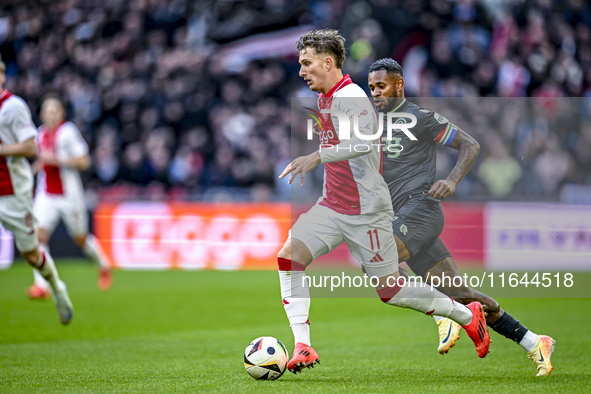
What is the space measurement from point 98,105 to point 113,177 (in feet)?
6.04

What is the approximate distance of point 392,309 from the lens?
8398 mm

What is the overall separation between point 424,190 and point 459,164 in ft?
0.94

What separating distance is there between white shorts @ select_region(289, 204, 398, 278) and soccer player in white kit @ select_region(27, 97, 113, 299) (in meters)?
5.44

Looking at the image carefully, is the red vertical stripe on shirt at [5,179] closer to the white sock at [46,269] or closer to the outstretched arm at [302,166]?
the white sock at [46,269]

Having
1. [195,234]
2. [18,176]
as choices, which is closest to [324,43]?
[18,176]

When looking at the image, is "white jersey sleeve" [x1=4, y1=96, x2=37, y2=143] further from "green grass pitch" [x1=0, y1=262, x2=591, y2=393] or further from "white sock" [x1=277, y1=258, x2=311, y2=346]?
"white sock" [x1=277, y1=258, x2=311, y2=346]

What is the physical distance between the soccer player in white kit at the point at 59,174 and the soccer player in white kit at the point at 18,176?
266 cm

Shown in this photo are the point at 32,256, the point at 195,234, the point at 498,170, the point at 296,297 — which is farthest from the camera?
the point at 195,234

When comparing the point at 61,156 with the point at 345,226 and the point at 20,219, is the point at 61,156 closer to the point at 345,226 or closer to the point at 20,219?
the point at 20,219

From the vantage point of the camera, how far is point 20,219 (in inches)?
243

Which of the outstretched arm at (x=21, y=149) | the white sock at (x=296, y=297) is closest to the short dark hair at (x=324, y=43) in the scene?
the white sock at (x=296, y=297)

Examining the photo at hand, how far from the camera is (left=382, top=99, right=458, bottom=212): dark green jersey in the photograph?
459cm

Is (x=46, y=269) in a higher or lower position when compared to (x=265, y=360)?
lower

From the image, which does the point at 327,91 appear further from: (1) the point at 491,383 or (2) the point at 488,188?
(2) the point at 488,188
